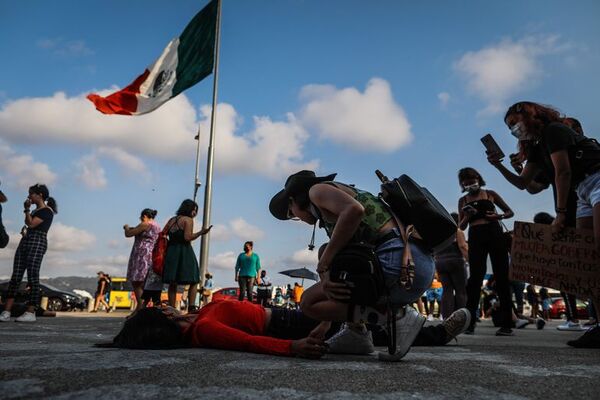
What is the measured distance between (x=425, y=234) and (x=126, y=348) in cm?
188

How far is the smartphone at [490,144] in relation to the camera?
3750mm

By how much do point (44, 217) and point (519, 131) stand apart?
18.5ft

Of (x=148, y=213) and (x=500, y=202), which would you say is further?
(x=148, y=213)

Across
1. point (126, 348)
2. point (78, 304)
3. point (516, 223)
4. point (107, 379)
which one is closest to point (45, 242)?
point (126, 348)

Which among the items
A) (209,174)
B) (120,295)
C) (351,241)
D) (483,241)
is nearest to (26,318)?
(351,241)

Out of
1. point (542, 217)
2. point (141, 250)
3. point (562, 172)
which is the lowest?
point (141, 250)

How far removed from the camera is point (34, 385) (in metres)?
1.47

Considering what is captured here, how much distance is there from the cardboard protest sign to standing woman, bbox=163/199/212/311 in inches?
165

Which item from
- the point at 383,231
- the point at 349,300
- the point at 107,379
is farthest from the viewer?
the point at 383,231

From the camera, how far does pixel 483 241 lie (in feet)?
15.9

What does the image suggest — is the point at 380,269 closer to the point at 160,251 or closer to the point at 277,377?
the point at 277,377

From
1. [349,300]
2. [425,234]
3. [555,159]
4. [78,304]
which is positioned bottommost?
[78,304]

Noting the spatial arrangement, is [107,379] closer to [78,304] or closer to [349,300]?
[349,300]

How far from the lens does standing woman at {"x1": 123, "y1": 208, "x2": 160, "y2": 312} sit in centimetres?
652
